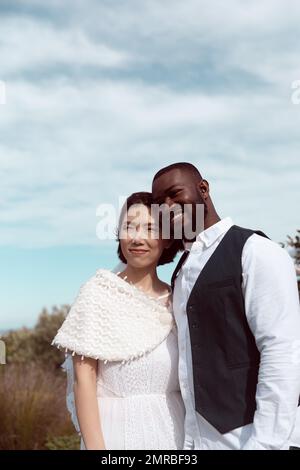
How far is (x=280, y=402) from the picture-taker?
2785 mm

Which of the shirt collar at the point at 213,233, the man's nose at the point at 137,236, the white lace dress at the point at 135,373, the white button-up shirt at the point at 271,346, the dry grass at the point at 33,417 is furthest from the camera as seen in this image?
the dry grass at the point at 33,417

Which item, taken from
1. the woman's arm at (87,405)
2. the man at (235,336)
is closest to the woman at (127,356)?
the woman's arm at (87,405)

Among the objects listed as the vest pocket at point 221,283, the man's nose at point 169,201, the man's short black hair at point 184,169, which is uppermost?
the man's short black hair at point 184,169

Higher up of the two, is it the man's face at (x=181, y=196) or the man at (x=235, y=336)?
the man's face at (x=181, y=196)

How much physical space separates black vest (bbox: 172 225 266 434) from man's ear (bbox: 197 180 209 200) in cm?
28

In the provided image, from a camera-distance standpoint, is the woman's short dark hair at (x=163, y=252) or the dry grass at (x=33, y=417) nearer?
the woman's short dark hair at (x=163, y=252)

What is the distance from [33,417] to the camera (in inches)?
320

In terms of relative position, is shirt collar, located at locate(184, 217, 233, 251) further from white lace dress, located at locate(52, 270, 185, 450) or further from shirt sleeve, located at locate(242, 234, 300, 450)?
white lace dress, located at locate(52, 270, 185, 450)

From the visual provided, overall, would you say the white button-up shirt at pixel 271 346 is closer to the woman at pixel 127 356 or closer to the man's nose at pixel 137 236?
the woman at pixel 127 356

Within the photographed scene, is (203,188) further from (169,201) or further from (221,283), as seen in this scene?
(221,283)

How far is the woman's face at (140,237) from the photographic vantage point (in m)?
3.34

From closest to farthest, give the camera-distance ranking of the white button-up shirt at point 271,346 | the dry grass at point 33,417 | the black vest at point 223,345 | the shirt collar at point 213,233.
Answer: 1. the white button-up shirt at point 271,346
2. the black vest at point 223,345
3. the shirt collar at point 213,233
4. the dry grass at point 33,417
